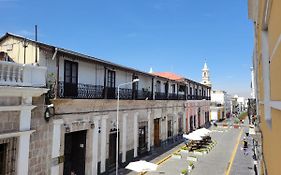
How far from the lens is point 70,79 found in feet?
54.9

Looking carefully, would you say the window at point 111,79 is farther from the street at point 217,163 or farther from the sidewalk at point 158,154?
the street at point 217,163

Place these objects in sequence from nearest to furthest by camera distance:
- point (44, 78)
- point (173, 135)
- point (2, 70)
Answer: point (2, 70), point (44, 78), point (173, 135)

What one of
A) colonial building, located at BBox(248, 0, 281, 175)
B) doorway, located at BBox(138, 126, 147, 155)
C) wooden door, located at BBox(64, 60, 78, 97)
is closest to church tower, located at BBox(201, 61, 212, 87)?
doorway, located at BBox(138, 126, 147, 155)

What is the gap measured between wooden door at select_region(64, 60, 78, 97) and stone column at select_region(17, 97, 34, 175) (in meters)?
3.30

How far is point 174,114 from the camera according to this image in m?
36.8

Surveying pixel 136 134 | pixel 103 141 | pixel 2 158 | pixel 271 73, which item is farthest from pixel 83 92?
pixel 271 73

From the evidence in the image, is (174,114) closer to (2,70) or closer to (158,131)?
(158,131)

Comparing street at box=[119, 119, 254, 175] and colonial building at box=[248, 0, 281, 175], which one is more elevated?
colonial building at box=[248, 0, 281, 175]

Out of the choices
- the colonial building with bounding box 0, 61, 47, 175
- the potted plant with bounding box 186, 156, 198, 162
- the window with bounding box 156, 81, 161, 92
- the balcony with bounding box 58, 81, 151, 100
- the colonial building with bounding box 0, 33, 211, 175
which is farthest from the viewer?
the window with bounding box 156, 81, 161, 92

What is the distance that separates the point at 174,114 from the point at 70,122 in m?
22.7

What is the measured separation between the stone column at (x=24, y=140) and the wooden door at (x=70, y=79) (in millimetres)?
3297

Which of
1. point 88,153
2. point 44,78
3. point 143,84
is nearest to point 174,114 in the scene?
point 143,84

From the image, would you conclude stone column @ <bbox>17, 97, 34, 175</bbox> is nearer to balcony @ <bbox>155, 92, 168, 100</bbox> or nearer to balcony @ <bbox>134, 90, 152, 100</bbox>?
balcony @ <bbox>134, 90, 152, 100</bbox>

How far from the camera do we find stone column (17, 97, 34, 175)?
40.1 ft
